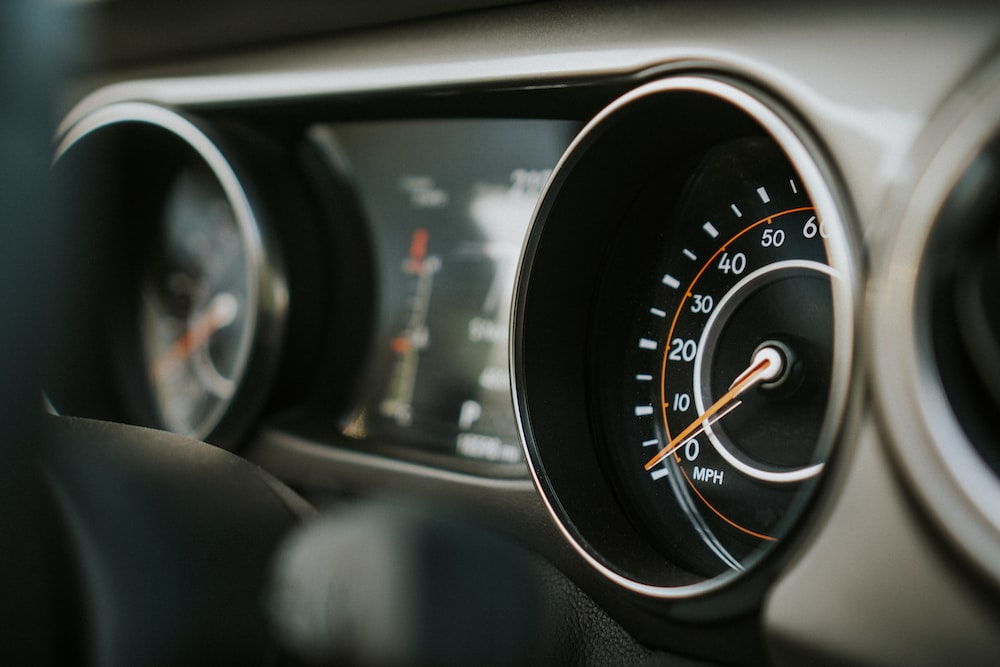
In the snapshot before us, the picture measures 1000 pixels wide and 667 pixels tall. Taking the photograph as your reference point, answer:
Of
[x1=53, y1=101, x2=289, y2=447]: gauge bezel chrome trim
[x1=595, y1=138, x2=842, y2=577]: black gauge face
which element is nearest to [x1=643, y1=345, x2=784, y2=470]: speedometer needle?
[x1=595, y1=138, x2=842, y2=577]: black gauge face

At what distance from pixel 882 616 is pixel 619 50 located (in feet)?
2.06

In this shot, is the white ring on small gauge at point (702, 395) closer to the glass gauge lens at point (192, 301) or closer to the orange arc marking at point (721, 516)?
the orange arc marking at point (721, 516)

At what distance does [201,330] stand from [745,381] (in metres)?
1.14

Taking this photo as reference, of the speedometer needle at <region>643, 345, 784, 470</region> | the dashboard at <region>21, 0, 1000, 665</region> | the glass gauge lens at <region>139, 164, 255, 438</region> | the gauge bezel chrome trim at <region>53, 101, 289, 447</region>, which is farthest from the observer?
the glass gauge lens at <region>139, 164, 255, 438</region>

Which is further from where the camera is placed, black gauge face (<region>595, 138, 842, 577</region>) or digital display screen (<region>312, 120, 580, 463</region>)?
digital display screen (<region>312, 120, 580, 463</region>)

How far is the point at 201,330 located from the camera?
1847mm

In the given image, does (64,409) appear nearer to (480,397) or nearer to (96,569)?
(480,397)

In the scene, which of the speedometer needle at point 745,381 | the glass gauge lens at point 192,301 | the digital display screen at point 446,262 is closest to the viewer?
the speedometer needle at point 745,381

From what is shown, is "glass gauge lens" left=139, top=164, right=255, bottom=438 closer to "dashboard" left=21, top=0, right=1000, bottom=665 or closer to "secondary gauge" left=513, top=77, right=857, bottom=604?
"dashboard" left=21, top=0, right=1000, bottom=665

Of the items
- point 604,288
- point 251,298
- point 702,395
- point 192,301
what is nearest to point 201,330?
point 192,301

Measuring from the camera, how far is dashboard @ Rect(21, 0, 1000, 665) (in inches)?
32.1

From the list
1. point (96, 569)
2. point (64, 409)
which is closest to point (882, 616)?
point (96, 569)

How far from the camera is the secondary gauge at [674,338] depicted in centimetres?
106

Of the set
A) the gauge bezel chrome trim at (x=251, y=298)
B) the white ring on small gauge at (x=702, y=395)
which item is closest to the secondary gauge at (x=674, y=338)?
the white ring on small gauge at (x=702, y=395)
